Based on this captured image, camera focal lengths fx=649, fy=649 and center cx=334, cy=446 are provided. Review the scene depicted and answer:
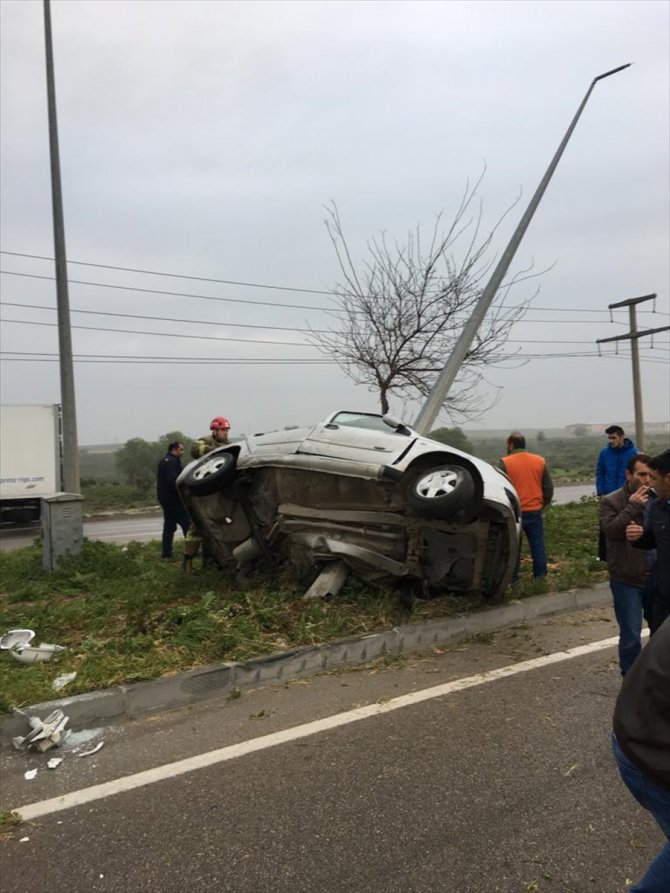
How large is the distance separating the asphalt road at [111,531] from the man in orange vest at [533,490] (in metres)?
9.14

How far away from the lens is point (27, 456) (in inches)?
756

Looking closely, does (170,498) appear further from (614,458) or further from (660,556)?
(660,556)

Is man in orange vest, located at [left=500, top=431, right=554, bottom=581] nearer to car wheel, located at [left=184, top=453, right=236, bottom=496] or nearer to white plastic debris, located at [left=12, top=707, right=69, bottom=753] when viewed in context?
car wheel, located at [left=184, top=453, right=236, bottom=496]

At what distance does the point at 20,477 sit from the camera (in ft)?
62.6

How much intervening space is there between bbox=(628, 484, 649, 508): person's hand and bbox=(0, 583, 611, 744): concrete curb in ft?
7.03

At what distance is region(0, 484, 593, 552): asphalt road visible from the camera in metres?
15.8

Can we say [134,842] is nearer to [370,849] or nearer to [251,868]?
[251,868]

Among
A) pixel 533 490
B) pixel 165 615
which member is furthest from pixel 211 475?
pixel 533 490

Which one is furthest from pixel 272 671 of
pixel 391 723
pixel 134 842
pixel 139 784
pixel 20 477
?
pixel 20 477

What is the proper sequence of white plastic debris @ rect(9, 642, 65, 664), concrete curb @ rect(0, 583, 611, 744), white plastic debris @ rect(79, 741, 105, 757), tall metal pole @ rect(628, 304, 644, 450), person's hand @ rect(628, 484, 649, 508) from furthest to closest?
1. tall metal pole @ rect(628, 304, 644, 450)
2. white plastic debris @ rect(9, 642, 65, 664)
3. concrete curb @ rect(0, 583, 611, 744)
4. person's hand @ rect(628, 484, 649, 508)
5. white plastic debris @ rect(79, 741, 105, 757)

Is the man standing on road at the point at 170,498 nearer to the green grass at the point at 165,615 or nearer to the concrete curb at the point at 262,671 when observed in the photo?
the green grass at the point at 165,615

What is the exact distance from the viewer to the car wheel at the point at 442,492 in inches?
189

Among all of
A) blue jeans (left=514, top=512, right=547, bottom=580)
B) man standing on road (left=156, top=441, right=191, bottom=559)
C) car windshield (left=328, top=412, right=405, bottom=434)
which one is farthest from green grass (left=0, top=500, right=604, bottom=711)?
car windshield (left=328, top=412, right=405, bottom=434)

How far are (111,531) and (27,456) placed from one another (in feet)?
12.0
